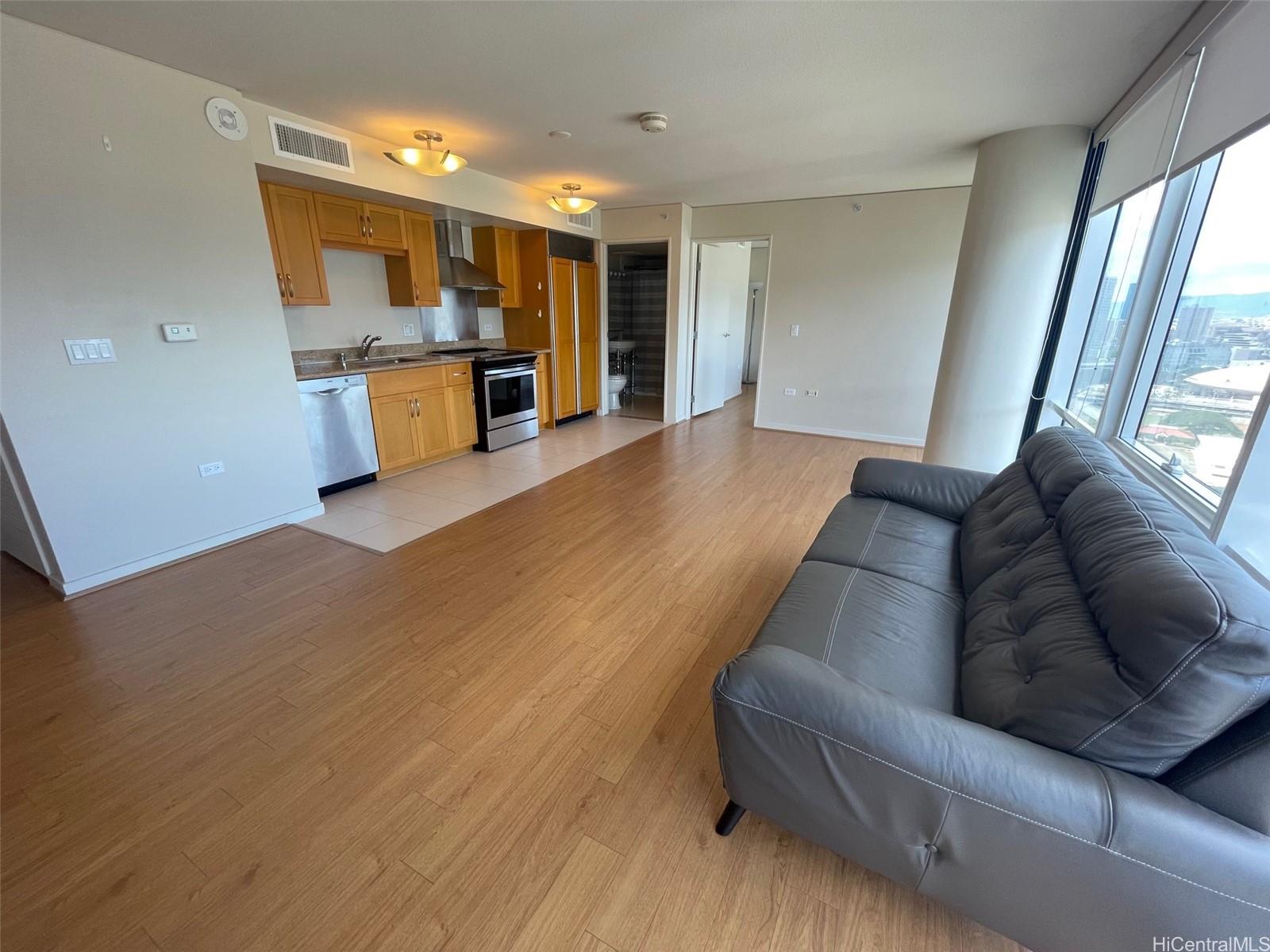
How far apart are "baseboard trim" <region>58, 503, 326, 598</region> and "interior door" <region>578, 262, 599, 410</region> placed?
3.51m

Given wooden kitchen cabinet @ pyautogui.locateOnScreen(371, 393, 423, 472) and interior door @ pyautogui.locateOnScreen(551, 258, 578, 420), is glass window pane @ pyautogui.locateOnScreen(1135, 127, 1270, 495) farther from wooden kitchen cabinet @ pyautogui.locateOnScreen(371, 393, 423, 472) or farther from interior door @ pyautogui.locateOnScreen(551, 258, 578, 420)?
interior door @ pyautogui.locateOnScreen(551, 258, 578, 420)

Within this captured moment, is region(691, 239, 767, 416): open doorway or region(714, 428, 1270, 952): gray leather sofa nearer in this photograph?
region(714, 428, 1270, 952): gray leather sofa

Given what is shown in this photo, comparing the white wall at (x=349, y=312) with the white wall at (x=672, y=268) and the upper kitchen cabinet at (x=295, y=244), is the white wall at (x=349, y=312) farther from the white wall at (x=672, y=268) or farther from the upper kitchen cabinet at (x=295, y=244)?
the white wall at (x=672, y=268)

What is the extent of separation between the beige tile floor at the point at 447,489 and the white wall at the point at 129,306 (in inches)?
23.9

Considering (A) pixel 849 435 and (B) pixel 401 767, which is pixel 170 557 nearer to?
(B) pixel 401 767

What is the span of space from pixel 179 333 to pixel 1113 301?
16.6 feet

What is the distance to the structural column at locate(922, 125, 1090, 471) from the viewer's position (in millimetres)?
3133

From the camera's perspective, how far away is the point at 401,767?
5.30ft

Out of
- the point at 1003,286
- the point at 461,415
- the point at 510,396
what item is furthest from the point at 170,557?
the point at 1003,286

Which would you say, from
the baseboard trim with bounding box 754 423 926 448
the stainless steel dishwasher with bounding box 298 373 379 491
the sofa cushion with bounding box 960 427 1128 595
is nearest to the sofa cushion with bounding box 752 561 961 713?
the sofa cushion with bounding box 960 427 1128 595

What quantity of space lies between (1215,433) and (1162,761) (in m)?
1.44

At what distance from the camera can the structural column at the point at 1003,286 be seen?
123 inches

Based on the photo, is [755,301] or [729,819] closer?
[729,819]

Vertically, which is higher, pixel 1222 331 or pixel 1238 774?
pixel 1222 331
